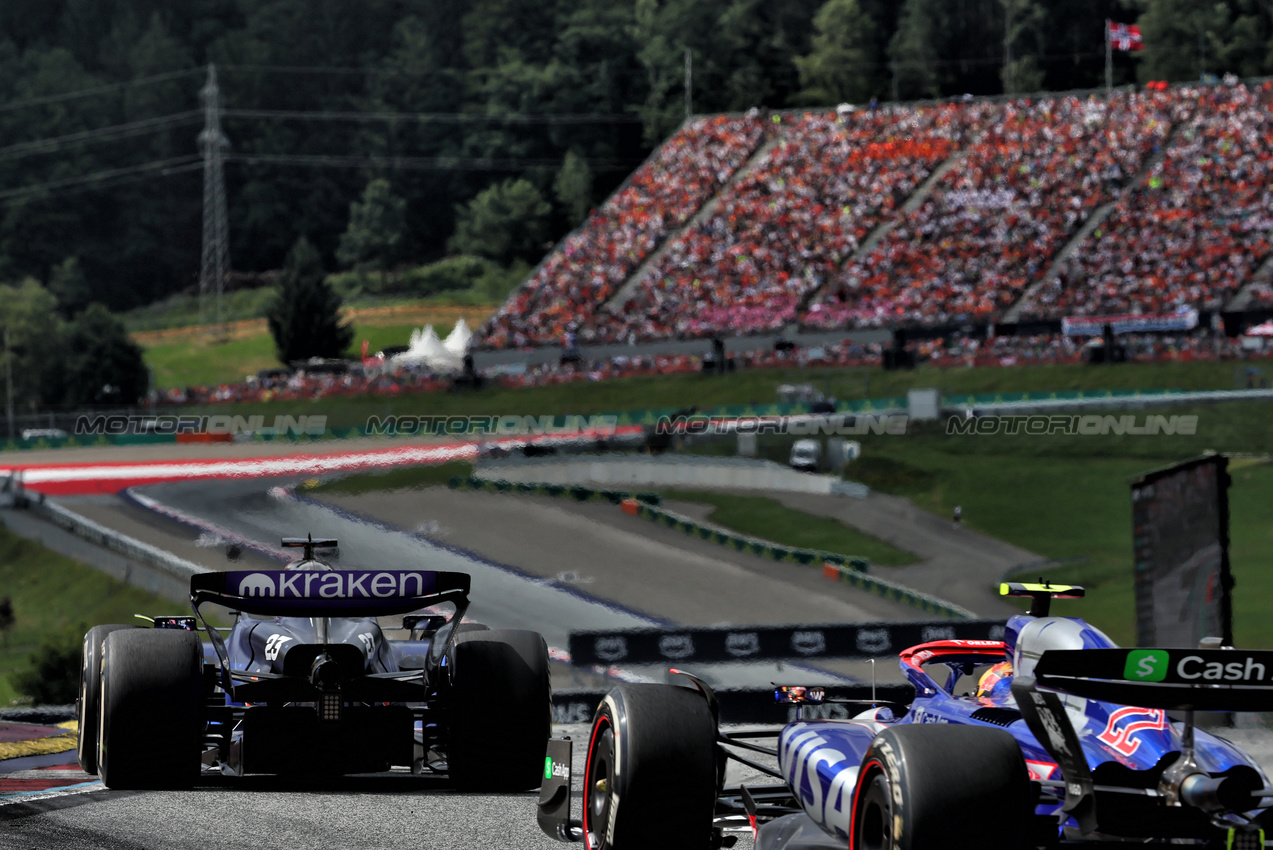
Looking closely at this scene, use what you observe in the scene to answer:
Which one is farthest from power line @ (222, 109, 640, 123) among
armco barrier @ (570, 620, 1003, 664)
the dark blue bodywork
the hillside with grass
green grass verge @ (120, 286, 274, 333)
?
the dark blue bodywork

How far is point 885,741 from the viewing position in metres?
6.01

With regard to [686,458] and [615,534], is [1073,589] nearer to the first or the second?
[615,534]

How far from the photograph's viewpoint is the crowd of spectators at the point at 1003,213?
51.1 m

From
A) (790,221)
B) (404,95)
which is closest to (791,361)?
(790,221)

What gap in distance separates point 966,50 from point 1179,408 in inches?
1879

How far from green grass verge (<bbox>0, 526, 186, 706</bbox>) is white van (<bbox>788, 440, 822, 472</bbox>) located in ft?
47.5

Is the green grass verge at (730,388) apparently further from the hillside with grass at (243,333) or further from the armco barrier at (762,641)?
the hillside with grass at (243,333)

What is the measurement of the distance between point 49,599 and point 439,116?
207 feet

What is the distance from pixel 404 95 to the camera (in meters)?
93.6

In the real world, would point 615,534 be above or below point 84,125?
below

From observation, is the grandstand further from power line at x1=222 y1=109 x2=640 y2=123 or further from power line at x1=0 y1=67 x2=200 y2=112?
power line at x1=0 y1=67 x2=200 y2=112

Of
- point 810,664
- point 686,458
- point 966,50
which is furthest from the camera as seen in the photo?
point 966,50

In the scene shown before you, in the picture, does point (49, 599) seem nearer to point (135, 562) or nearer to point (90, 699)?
point (135, 562)

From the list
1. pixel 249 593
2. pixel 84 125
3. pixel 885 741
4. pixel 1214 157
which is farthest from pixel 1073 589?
pixel 84 125
